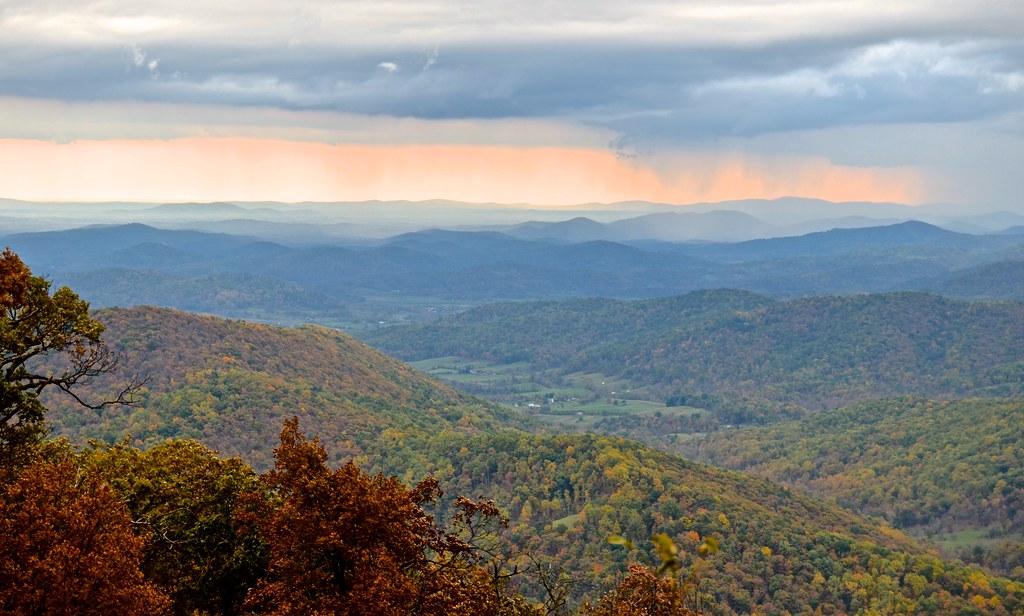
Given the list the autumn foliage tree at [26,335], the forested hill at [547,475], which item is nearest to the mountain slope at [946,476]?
the forested hill at [547,475]

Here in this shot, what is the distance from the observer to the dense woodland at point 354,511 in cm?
2520

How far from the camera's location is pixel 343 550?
26719 mm

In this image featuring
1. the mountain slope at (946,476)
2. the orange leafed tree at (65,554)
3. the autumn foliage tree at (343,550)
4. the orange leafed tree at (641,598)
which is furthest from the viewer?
the mountain slope at (946,476)

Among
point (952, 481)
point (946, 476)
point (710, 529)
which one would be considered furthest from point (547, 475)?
point (946, 476)

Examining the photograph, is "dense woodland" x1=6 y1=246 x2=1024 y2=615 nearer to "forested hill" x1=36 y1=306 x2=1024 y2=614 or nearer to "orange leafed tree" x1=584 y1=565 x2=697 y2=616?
"orange leafed tree" x1=584 y1=565 x2=697 y2=616

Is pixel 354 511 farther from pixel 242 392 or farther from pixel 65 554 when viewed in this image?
pixel 242 392

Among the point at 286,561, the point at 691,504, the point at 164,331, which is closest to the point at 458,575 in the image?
the point at 286,561

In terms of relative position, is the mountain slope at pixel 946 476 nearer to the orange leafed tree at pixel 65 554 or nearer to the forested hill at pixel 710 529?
the forested hill at pixel 710 529

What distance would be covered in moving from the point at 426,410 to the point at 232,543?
149741 millimetres

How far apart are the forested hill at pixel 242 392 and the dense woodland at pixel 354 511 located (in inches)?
18.9

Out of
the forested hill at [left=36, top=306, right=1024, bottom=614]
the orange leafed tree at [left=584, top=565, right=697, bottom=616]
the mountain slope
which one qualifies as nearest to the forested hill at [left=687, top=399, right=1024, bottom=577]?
the mountain slope

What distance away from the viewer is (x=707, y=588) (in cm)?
9450

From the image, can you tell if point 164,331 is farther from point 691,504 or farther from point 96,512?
point 96,512

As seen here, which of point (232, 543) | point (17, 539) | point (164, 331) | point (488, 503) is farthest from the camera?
A: point (164, 331)
